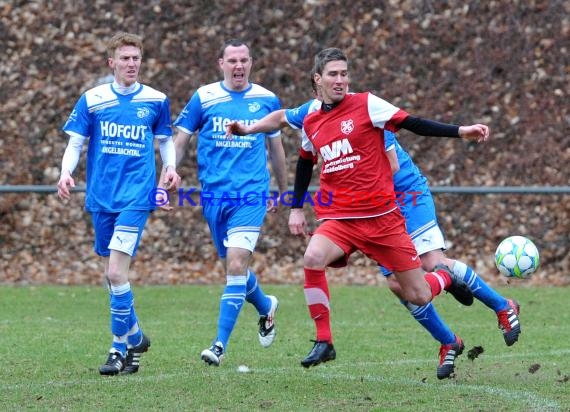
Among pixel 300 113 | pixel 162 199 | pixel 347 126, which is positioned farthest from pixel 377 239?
pixel 162 199

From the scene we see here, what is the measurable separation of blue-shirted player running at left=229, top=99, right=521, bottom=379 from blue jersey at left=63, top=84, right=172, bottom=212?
2.35 feet

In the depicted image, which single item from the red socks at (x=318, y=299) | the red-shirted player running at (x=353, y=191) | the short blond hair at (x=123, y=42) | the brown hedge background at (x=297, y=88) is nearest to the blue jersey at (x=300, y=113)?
the red-shirted player running at (x=353, y=191)

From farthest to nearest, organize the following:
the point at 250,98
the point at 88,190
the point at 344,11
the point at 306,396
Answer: the point at 344,11, the point at 250,98, the point at 88,190, the point at 306,396

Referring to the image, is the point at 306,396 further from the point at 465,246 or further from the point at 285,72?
the point at 285,72

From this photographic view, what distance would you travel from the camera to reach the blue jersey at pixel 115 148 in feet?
23.4

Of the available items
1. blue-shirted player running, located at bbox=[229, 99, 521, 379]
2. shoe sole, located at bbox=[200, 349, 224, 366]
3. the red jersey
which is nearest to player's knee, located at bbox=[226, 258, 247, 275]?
shoe sole, located at bbox=[200, 349, 224, 366]

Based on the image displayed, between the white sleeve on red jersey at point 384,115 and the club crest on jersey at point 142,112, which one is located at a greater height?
the white sleeve on red jersey at point 384,115

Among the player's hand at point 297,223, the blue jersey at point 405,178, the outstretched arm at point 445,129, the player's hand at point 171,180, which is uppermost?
the outstretched arm at point 445,129

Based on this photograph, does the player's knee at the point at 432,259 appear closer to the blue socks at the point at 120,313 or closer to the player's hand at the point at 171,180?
the player's hand at the point at 171,180

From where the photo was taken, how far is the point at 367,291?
12.6 m

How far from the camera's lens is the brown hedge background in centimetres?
1451

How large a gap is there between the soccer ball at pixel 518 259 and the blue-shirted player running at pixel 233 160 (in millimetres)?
1759

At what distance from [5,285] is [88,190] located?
266 inches

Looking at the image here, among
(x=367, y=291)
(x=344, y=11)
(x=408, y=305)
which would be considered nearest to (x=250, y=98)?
(x=408, y=305)
